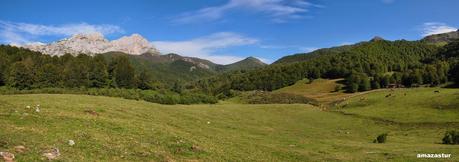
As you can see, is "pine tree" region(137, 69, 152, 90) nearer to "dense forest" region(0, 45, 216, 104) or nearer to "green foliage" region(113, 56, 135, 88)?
"dense forest" region(0, 45, 216, 104)

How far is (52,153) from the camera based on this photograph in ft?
59.1

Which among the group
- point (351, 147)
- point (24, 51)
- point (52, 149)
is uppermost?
point (24, 51)

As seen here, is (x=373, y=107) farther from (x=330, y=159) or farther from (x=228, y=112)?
(x=330, y=159)

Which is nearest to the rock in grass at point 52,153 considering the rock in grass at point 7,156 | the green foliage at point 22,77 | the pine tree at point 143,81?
the rock in grass at point 7,156

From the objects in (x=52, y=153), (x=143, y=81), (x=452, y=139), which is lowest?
(x=452, y=139)

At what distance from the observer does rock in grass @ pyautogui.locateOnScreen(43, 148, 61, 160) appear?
17500 mm

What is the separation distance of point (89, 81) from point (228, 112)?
58.4m

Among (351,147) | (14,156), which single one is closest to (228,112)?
(351,147)

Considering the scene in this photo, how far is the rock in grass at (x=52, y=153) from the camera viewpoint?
17.5 meters

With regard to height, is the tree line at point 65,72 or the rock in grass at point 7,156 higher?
the tree line at point 65,72

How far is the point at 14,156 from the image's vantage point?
16469 mm

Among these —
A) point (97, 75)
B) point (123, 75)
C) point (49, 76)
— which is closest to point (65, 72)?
point (49, 76)

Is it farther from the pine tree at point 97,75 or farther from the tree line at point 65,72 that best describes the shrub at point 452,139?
the pine tree at point 97,75

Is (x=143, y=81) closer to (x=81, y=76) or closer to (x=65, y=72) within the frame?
(x=81, y=76)
